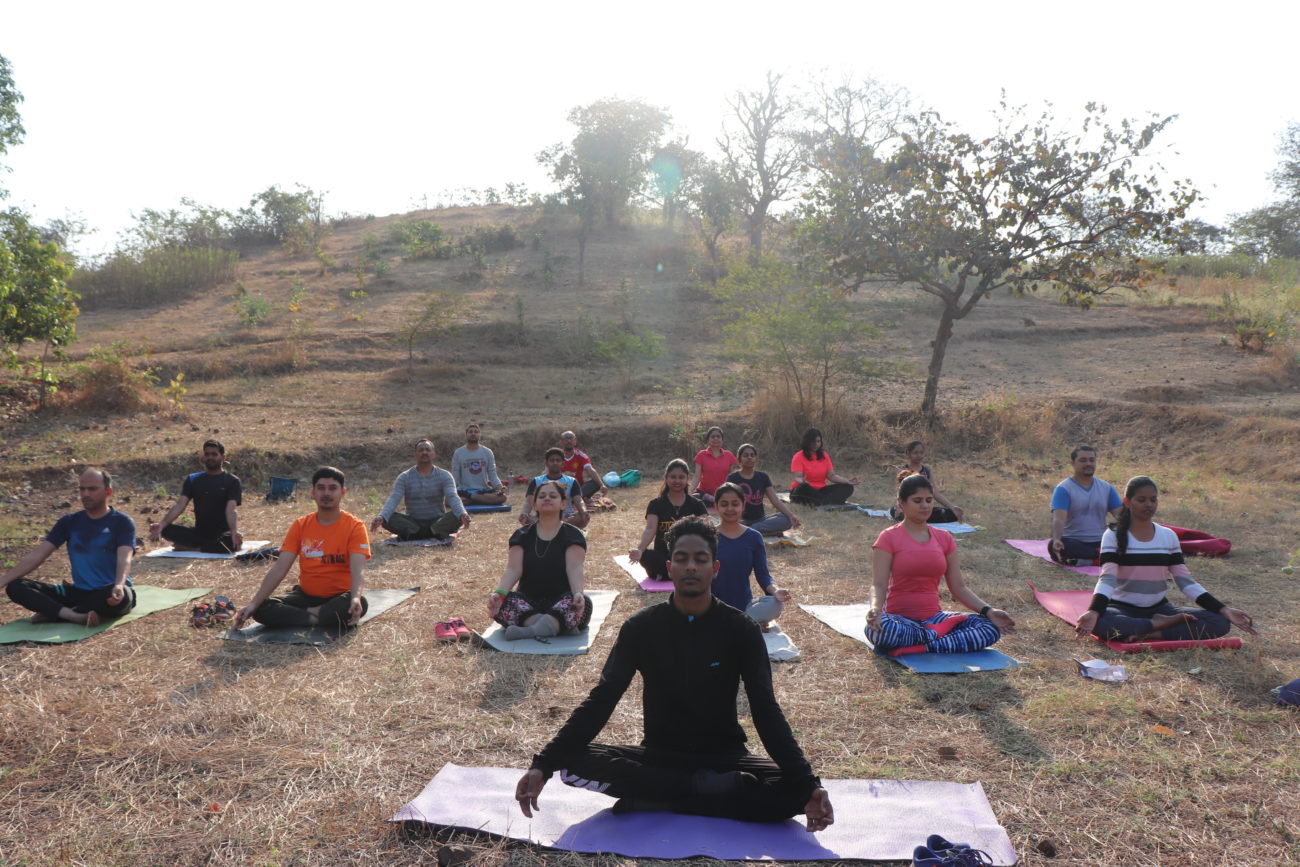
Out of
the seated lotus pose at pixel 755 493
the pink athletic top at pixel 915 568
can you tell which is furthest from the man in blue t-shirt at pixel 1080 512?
the pink athletic top at pixel 915 568

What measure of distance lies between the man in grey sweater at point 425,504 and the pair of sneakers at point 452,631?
3.30 meters

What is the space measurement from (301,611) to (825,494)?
7403 mm

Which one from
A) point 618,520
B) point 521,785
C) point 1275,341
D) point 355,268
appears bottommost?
point 618,520

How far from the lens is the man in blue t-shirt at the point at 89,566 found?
617cm

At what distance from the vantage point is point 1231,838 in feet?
11.0

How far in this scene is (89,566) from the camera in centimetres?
636

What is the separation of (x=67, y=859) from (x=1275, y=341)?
2343cm

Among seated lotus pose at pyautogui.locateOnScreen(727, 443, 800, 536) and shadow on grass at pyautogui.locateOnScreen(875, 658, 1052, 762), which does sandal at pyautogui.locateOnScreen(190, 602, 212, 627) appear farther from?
seated lotus pose at pyautogui.locateOnScreen(727, 443, 800, 536)

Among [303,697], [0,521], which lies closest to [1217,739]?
[303,697]

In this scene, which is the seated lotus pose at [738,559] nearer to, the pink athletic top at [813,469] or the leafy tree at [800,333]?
the pink athletic top at [813,469]

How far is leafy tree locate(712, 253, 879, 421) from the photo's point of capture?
49.3ft

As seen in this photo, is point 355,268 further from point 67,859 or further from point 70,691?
point 67,859

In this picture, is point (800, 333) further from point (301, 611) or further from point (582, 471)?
point (301, 611)

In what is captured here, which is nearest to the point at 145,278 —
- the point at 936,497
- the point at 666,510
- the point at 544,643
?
the point at 666,510
